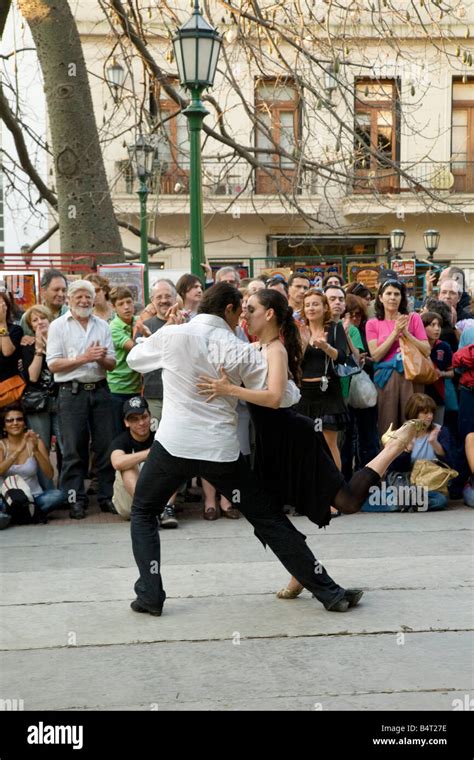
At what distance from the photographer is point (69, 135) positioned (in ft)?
39.4

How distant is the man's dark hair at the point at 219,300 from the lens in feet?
18.1

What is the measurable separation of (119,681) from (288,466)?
159 cm

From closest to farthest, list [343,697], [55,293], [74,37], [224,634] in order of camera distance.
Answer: [343,697] < [224,634] < [55,293] < [74,37]

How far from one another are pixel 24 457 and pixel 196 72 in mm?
3957

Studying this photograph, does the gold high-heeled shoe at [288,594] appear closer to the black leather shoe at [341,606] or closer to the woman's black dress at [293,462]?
the black leather shoe at [341,606]

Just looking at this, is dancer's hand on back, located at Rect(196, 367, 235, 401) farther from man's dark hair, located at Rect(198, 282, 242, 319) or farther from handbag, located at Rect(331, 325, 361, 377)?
handbag, located at Rect(331, 325, 361, 377)

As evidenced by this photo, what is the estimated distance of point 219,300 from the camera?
5.51 meters

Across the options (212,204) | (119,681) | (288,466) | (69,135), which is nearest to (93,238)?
(69,135)

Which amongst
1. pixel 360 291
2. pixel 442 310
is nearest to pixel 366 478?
pixel 442 310

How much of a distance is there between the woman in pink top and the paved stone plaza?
165cm

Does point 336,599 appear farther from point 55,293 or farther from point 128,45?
point 128,45

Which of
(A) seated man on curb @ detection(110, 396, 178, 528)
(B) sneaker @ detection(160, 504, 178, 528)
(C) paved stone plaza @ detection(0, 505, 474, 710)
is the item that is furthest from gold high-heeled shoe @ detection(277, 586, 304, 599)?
(A) seated man on curb @ detection(110, 396, 178, 528)

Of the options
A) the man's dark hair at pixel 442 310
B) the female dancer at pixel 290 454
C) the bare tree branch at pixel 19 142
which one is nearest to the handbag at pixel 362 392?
the man's dark hair at pixel 442 310

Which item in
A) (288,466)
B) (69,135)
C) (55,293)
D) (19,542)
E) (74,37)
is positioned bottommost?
(19,542)
